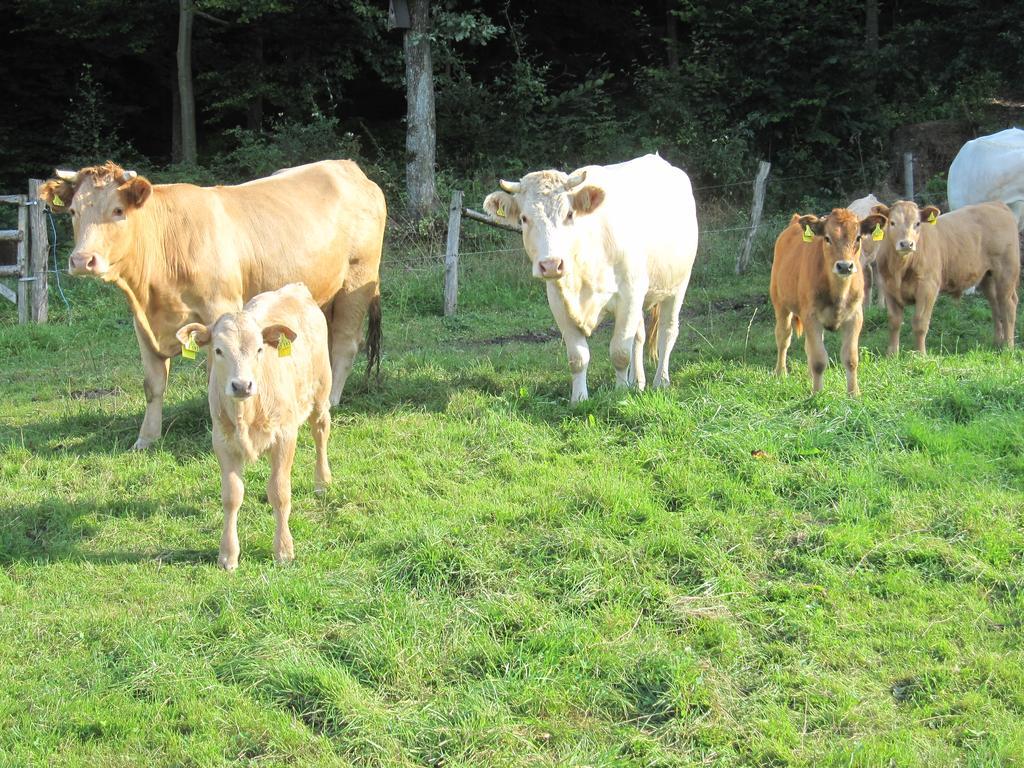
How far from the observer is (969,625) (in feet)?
18.1

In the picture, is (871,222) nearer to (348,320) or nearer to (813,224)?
(813,224)

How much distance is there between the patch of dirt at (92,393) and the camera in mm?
9888

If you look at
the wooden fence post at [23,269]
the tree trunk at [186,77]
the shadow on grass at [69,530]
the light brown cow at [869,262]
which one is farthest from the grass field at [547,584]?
the tree trunk at [186,77]

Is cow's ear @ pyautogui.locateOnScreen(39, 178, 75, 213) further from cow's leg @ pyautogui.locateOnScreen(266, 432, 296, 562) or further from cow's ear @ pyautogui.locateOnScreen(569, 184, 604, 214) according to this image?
cow's ear @ pyautogui.locateOnScreen(569, 184, 604, 214)

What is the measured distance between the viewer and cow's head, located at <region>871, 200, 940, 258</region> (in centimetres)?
971

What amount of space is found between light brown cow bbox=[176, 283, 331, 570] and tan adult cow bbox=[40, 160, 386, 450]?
1.81 metres

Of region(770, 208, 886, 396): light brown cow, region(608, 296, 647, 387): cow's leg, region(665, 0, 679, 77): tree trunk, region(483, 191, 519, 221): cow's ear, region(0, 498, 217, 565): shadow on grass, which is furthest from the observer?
region(665, 0, 679, 77): tree trunk

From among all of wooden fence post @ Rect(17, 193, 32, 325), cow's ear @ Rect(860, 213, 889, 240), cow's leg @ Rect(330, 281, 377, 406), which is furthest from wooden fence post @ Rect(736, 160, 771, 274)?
wooden fence post @ Rect(17, 193, 32, 325)

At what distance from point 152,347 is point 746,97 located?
54.0 ft

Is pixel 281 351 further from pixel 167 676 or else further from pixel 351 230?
pixel 351 230

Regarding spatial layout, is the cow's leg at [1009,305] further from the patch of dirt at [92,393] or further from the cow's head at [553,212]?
the patch of dirt at [92,393]

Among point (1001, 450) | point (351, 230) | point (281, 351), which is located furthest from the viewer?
point (351, 230)

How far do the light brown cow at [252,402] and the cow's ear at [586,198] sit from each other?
276cm

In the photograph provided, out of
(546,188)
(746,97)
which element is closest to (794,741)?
(546,188)
